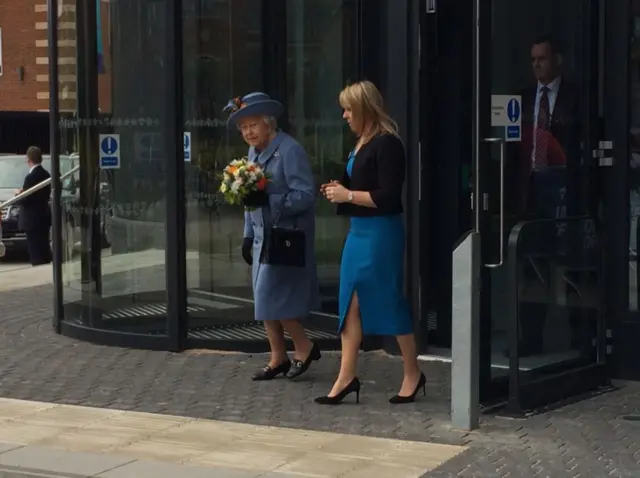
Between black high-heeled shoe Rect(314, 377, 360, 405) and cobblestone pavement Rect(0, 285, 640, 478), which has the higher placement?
black high-heeled shoe Rect(314, 377, 360, 405)

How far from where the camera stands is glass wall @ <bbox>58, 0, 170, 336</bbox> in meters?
8.89

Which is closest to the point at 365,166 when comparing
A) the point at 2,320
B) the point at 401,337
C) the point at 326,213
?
the point at 401,337

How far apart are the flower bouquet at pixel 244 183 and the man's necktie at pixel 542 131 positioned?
168 centimetres

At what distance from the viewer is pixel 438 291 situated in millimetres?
8391

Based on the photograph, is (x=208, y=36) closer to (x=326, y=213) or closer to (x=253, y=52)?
(x=253, y=52)

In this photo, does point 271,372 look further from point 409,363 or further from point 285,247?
point 409,363

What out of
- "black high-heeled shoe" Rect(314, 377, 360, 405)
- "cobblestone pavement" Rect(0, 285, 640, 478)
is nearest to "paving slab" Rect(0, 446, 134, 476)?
"cobblestone pavement" Rect(0, 285, 640, 478)

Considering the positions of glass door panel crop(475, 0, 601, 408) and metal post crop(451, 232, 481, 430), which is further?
glass door panel crop(475, 0, 601, 408)

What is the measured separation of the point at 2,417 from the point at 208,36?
11.5 feet

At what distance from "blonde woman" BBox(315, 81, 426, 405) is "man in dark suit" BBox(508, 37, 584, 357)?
0.70m

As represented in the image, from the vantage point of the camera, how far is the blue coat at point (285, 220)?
737 centimetres

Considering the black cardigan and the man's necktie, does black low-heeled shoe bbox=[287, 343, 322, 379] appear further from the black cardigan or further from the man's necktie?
the man's necktie

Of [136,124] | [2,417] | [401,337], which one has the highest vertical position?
[136,124]

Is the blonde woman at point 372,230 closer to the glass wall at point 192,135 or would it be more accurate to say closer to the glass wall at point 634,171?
the glass wall at point 634,171
